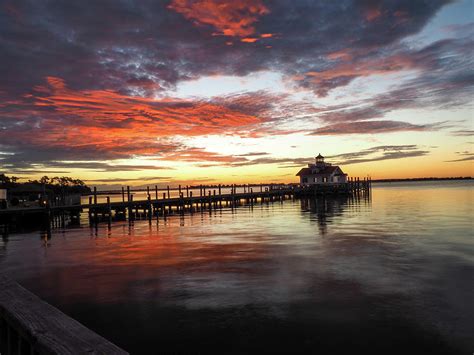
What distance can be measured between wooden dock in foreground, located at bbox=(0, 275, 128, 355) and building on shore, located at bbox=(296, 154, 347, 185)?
290 feet

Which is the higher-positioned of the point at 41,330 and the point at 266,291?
the point at 41,330

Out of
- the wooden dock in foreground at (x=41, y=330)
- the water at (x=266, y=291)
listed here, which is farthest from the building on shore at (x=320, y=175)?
the wooden dock in foreground at (x=41, y=330)

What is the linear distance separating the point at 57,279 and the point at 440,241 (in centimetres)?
1961

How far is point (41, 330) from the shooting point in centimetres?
338

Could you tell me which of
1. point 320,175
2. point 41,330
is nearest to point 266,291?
point 41,330

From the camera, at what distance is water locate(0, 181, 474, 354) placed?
28.7 feet

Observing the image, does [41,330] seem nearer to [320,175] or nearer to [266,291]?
[266,291]

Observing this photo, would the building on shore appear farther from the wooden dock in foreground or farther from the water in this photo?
the wooden dock in foreground

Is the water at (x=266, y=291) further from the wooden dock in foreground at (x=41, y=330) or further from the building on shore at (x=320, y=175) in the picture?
the building on shore at (x=320, y=175)

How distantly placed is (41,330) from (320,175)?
92056 millimetres

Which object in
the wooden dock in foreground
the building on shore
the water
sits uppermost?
the building on shore

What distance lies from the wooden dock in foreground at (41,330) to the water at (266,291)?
15.7ft

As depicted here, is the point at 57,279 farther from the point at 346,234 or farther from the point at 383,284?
the point at 346,234

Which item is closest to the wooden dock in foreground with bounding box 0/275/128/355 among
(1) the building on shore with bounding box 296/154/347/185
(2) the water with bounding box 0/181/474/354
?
(2) the water with bounding box 0/181/474/354
